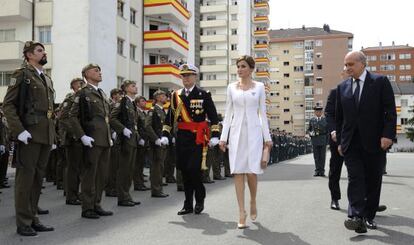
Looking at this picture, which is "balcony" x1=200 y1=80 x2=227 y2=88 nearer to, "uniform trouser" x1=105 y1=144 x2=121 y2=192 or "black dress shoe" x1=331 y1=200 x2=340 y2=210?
"uniform trouser" x1=105 y1=144 x2=121 y2=192

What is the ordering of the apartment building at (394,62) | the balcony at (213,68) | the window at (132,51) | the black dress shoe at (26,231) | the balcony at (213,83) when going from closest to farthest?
the black dress shoe at (26,231) → the window at (132,51) → the balcony at (213,83) → the balcony at (213,68) → the apartment building at (394,62)

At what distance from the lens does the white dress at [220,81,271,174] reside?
7.13m

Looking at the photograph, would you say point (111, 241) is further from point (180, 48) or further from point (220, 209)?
point (180, 48)

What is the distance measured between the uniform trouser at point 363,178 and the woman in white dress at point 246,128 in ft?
3.67

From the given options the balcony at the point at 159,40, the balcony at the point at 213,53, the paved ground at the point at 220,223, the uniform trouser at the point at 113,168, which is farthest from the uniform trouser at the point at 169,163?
the balcony at the point at 213,53

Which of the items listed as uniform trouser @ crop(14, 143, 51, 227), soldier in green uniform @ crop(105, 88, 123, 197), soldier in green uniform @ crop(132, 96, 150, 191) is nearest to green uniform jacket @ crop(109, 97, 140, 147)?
soldier in green uniform @ crop(105, 88, 123, 197)

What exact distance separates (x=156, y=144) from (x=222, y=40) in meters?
71.6

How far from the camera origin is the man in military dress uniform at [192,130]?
27.2 ft

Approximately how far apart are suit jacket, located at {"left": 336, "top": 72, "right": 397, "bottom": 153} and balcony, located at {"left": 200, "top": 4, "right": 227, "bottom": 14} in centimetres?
7680

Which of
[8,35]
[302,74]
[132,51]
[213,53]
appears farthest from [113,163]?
[302,74]

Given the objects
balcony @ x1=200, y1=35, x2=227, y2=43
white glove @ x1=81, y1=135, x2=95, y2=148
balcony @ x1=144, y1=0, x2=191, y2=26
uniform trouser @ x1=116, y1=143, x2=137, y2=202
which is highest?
balcony @ x1=200, y1=35, x2=227, y2=43

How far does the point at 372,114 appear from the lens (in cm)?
667

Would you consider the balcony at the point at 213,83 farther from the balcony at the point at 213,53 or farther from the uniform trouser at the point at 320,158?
the uniform trouser at the point at 320,158

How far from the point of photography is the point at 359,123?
264 inches
